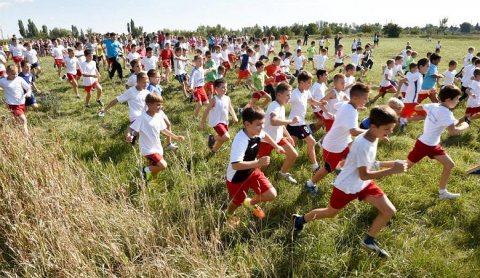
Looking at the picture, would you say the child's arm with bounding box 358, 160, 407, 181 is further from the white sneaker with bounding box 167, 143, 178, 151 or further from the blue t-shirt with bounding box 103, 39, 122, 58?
the blue t-shirt with bounding box 103, 39, 122, 58

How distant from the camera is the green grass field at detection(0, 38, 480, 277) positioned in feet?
10.8

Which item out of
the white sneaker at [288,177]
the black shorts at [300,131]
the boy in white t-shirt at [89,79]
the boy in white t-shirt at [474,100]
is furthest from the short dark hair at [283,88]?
the boy in white t-shirt at [89,79]

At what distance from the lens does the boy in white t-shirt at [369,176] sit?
346 centimetres

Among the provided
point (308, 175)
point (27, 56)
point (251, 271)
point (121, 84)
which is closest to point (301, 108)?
point (308, 175)

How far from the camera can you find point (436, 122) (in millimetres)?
4965

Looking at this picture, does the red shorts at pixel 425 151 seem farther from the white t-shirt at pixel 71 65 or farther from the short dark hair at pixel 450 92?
the white t-shirt at pixel 71 65

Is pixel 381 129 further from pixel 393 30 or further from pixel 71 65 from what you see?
pixel 393 30

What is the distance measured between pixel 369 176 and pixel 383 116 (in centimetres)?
64

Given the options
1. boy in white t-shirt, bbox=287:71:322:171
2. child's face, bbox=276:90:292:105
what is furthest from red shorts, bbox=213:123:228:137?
child's face, bbox=276:90:292:105

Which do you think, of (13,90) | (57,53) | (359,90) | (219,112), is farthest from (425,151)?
(57,53)

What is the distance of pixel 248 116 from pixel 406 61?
46.6ft

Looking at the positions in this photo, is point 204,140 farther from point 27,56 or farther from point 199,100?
point 27,56

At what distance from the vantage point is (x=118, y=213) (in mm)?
3752

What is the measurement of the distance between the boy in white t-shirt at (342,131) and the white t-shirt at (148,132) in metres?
2.60
